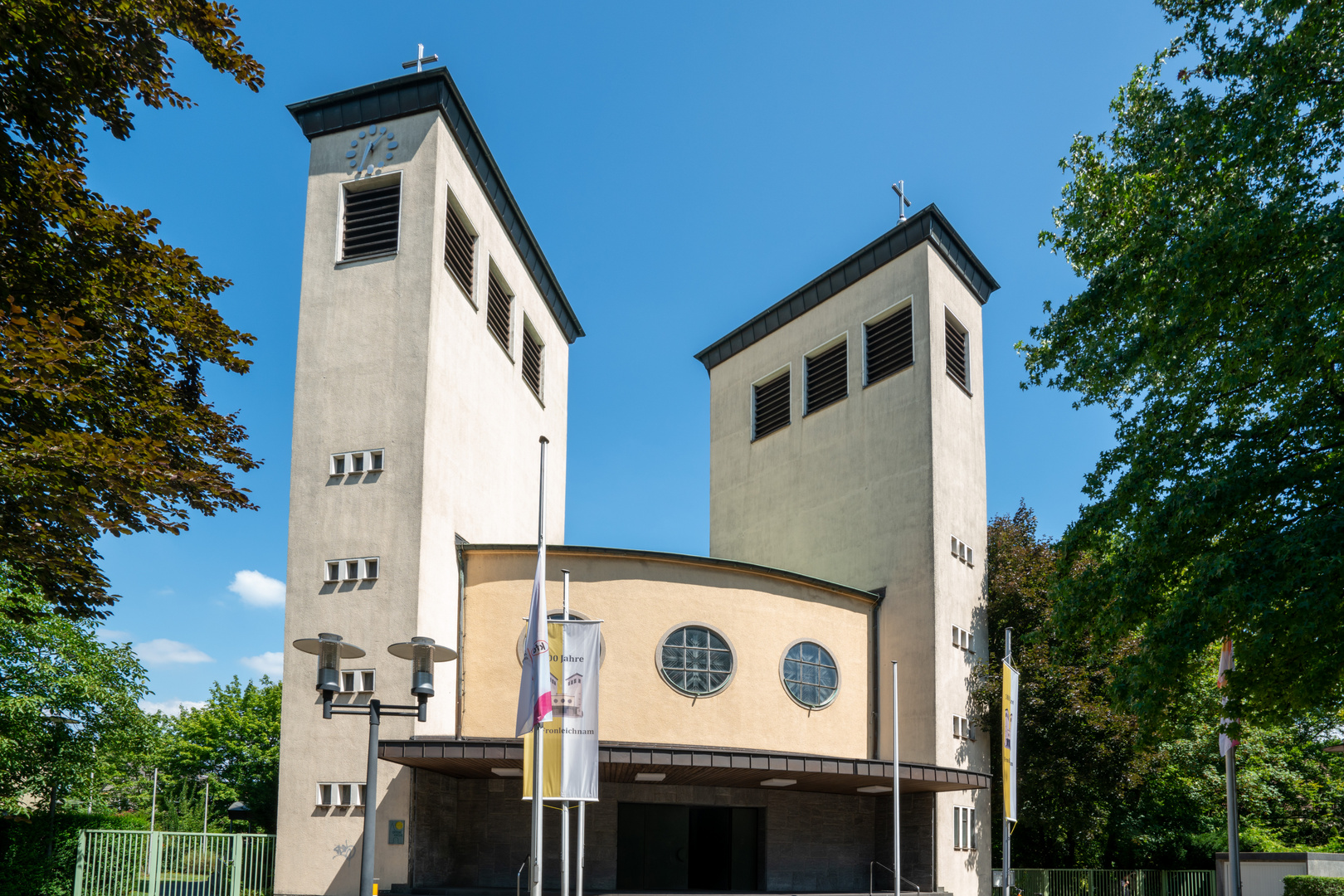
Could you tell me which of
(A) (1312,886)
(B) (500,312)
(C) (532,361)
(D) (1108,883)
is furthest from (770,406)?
(A) (1312,886)

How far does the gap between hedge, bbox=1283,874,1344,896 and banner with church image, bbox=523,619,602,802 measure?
18161 mm

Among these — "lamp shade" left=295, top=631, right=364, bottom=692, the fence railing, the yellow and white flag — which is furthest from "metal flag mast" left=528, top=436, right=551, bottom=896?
the fence railing

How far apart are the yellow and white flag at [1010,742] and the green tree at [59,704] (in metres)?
21.9

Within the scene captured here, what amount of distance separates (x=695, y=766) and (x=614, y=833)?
170 inches

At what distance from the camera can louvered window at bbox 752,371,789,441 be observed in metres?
35.5

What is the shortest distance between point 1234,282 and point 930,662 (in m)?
15.1

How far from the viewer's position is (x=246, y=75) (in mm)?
15086

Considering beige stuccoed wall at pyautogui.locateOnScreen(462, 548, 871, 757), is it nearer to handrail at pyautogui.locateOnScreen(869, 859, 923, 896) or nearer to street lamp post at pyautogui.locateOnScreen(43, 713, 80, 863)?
handrail at pyautogui.locateOnScreen(869, 859, 923, 896)

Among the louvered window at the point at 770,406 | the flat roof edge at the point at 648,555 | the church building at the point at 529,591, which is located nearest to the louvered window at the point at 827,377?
the church building at the point at 529,591

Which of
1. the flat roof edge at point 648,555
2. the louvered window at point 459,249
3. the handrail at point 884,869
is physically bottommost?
the handrail at point 884,869

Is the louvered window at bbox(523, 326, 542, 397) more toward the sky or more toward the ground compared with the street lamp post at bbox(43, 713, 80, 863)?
more toward the sky

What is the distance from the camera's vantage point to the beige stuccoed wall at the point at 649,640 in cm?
2297

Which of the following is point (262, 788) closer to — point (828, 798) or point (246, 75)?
point (828, 798)

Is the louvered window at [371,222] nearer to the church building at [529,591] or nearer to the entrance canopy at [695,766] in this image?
the church building at [529,591]
